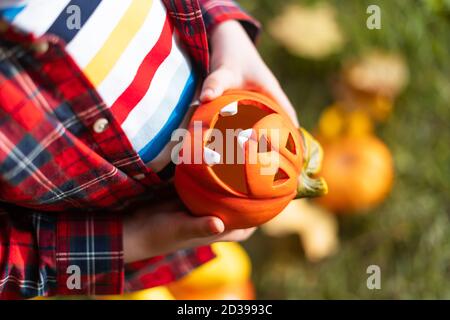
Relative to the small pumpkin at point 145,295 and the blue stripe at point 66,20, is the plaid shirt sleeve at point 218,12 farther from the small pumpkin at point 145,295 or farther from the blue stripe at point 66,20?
the small pumpkin at point 145,295

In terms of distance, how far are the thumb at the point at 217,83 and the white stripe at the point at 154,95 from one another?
0.13 ft

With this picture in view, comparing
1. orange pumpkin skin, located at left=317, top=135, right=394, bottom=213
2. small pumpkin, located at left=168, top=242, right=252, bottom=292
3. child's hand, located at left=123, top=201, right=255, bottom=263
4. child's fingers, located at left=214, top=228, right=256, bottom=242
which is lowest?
small pumpkin, located at left=168, top=242, right=252, bottom=292

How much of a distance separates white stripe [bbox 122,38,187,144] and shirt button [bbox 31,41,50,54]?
0.41ft

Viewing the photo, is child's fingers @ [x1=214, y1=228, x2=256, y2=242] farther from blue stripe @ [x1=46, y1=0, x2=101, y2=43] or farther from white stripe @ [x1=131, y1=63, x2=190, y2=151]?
blue stripe @ [x1=46, y1=0, x2=101, y2=43]

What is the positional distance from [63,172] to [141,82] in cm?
13

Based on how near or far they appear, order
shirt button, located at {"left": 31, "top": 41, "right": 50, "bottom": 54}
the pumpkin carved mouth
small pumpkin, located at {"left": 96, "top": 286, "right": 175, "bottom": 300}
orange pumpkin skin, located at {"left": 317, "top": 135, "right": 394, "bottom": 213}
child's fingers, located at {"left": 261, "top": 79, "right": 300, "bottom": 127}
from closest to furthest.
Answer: shirt button, located at {"left": 31, "top": 41, "right": 50, "bottom": 54}
the pumpkin carved mouth
child's fingers, located at {"left": 261, "top": 79, "right": 300, "bottom": 127}
small pumpkin, located at {"left": 96, "top": 286, "right": 175, "bottom": 300}
orange pumpkin skin, located at {"left": 317, "top": 135, "right": 394, "bottom": 213}

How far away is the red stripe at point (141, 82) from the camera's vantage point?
0.72m

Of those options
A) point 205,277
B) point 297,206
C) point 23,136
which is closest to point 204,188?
point 23,136

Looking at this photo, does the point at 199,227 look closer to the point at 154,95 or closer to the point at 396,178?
the point at 154,95

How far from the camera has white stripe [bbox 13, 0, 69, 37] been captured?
0.66 m

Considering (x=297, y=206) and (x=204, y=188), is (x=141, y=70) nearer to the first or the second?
(x=204, y=188)

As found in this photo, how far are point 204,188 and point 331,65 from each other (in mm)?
752

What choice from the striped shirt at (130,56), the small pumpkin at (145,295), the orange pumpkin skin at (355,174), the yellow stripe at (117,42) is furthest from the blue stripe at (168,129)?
the orange pumpkin skin at (355,174)

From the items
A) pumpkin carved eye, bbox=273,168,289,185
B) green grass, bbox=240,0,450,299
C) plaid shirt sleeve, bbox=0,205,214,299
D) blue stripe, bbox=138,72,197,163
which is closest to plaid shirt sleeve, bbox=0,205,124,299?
plaid shirt sleeve, bbox=0,205,214,299
